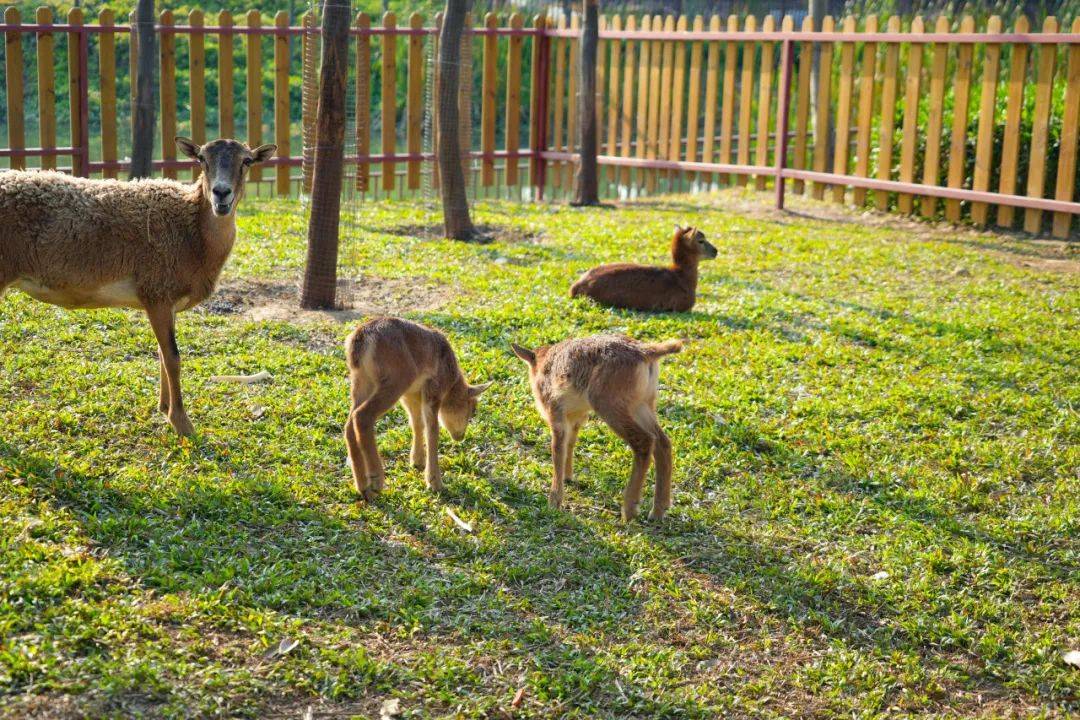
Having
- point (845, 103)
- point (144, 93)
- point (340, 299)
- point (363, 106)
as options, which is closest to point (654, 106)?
point (845, 103)

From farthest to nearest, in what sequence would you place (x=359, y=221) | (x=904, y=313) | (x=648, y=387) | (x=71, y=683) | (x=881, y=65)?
(x=881, y=65) → (x=359, y=221) → (x=904, y=313) → (x=648, y=387) → (x=71, y=683)

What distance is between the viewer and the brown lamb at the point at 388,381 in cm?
604

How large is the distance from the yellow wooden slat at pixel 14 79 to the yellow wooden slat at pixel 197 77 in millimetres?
1846

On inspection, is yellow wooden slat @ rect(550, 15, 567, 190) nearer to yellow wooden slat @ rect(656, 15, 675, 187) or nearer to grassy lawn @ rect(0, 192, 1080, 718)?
yellow wooden slat @ rect(656, 15, 675, 187)

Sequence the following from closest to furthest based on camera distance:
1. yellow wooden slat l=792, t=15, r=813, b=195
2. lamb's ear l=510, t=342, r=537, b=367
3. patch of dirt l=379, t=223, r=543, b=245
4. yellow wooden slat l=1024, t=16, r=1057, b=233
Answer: lamb's ear l=510, t=342, r=537, b=367
patch of dirt l=379, t=223, r=543, b=245
yellow wooden slat l=1024, t=16, r=1057, b=233
yellow wooden slat l=792, t=15, r=813, b=195

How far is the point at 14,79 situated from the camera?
13.4 meters

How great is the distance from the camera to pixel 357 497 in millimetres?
6160

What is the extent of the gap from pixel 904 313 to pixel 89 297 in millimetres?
6266

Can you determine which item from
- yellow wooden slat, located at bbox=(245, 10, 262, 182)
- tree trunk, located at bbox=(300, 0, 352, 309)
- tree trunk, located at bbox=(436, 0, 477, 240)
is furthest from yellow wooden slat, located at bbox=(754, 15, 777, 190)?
tree trunk, located at bbox=(300, 0, 352, 309)

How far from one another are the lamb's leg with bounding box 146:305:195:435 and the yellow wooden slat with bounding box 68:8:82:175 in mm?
7783

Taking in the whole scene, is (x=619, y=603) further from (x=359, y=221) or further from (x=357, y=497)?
(x=359, y=221)

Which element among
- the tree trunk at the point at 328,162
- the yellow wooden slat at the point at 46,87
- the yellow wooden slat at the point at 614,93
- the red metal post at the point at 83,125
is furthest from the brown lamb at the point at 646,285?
the yellow wooden slat at the point at 614,93

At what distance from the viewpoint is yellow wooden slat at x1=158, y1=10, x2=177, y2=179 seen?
14.3 meters

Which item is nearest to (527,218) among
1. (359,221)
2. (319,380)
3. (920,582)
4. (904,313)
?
(359,221)
